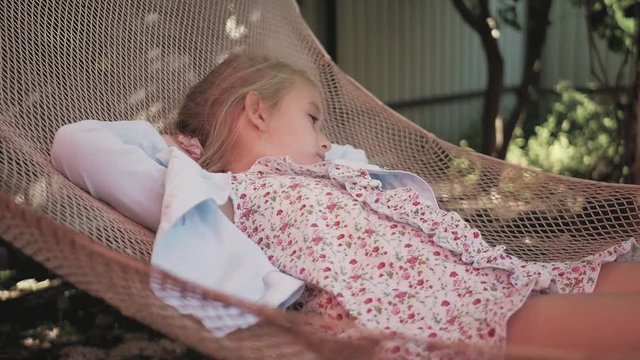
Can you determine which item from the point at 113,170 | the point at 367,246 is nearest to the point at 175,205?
the point at 113,170

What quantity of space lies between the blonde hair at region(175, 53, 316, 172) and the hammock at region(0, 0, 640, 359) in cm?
11

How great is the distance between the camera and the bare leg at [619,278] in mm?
1584

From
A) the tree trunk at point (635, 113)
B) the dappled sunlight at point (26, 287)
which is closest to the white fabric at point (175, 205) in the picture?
the dappled sunlight at point (26, 287)

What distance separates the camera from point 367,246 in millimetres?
1618

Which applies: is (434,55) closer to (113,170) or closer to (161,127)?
(161,127)

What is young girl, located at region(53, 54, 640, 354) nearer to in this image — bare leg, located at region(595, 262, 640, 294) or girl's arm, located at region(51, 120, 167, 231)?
bare leg, located at region(595, 262, 640, 294)

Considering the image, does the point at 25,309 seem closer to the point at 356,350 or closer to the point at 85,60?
the point at 85,60

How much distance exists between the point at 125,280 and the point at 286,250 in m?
0.49

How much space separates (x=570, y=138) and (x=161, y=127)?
3.25 metres

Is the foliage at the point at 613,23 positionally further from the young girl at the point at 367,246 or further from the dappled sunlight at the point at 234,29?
the young girl at the point at 367,246

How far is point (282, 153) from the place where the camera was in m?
1.88

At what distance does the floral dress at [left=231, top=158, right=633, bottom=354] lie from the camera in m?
1.42

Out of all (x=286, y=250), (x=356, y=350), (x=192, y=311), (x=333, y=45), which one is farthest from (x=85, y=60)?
(x=333, y=45)

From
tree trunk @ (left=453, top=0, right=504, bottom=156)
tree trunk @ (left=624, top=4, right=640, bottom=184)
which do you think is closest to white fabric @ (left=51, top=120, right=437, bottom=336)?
tree trunk @ (left=624, top=4, right=640, bottom=184)
